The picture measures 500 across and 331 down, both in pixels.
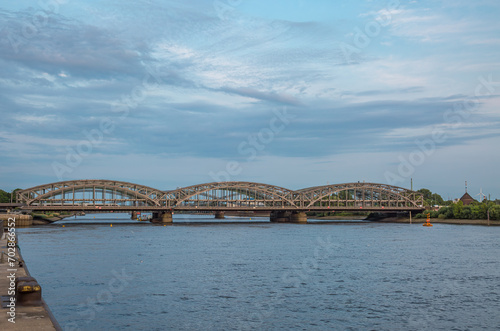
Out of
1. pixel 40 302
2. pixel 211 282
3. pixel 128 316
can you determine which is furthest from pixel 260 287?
pixel 40 302

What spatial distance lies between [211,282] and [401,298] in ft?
57.5

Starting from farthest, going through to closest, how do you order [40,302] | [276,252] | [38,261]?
[276,252] → [38,261] → [40,302]

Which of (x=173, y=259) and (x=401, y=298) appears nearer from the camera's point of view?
(x=401, y=298)

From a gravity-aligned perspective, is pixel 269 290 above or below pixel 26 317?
below

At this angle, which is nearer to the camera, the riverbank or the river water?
the riverbank

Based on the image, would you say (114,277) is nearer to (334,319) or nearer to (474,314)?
(334,319)

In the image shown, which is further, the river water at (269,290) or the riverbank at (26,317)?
the river water at (269,290)

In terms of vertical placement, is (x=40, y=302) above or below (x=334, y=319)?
above

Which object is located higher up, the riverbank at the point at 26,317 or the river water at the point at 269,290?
the riverbank at the point at 26,317

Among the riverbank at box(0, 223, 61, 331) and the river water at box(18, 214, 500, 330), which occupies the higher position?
the riverbank at box(0, 223, 61, 331)

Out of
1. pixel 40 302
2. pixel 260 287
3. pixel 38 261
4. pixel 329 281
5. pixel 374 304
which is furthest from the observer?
pixel 38 261

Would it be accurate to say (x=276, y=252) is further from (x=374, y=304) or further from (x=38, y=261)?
(x=374, y=304)

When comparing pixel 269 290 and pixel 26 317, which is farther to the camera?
pixel 269 290

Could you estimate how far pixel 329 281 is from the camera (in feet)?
162
